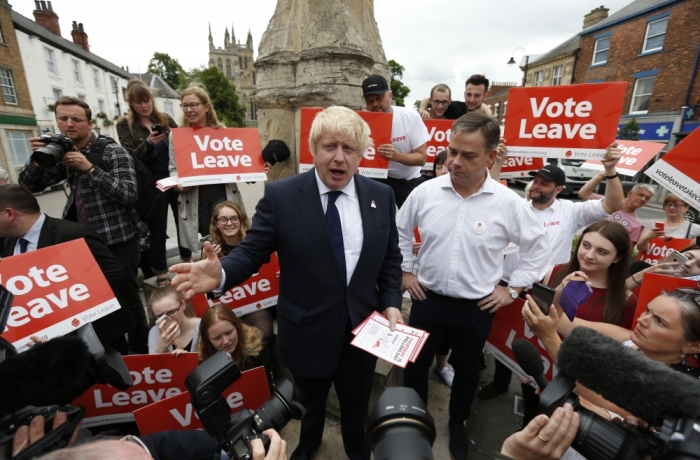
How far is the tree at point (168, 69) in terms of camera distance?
138ft

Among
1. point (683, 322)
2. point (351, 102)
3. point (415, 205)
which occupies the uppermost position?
point (351, 102)

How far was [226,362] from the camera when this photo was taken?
3.45 ft

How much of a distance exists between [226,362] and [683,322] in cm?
187

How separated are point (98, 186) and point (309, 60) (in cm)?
246

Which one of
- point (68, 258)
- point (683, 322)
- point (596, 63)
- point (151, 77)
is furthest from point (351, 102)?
point (151, 77)

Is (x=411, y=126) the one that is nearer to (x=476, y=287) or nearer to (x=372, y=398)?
(x=476, y=287)

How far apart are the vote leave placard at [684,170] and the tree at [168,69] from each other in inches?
2014

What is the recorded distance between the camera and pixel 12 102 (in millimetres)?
20703

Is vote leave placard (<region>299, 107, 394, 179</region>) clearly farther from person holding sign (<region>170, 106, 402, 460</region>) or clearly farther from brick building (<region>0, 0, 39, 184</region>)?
brick building (<region>0, 0, 39, 184</region>)

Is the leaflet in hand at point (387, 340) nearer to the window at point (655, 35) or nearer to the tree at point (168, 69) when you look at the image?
the window at point (655, 35)

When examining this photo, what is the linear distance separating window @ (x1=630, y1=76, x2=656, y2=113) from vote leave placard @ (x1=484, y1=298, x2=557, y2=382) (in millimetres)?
22391

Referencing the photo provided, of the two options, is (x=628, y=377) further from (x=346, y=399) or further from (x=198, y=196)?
(x=198, y=196)

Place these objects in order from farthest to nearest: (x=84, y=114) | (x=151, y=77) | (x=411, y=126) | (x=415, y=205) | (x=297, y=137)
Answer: (x=151, y=77) < (x=297, y=137) < (x=411, y=126) < (x=84, y=114) < (x=415, y=205)

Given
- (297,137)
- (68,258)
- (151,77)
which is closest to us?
(68,258)
